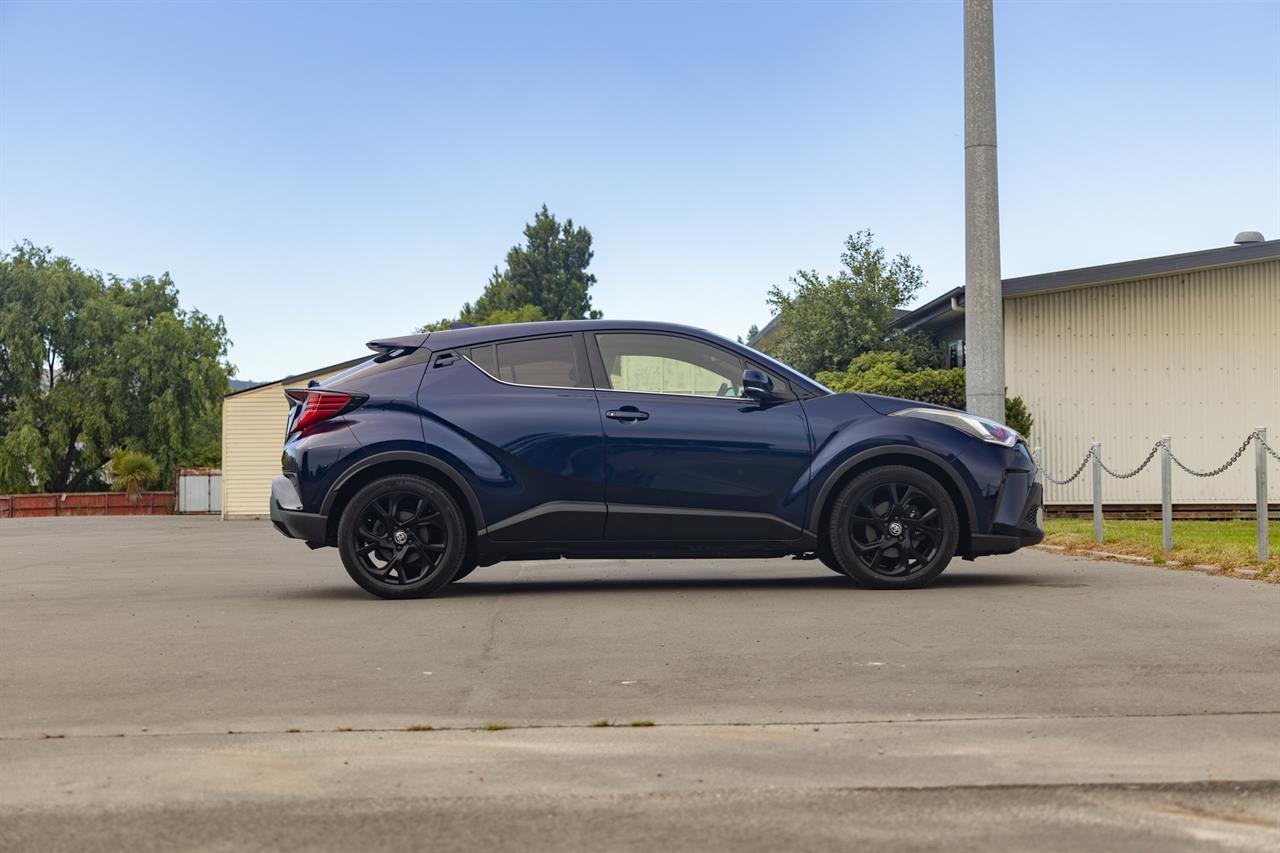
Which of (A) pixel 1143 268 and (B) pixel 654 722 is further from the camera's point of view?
(A) pixel 1143 268

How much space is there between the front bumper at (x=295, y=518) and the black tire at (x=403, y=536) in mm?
162

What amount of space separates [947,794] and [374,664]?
3169 mm

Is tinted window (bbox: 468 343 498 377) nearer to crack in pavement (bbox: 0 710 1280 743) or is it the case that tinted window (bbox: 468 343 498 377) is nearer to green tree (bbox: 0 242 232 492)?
crack in pavement (bbox: 0 710 1280 743)

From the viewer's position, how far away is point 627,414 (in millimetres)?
9375

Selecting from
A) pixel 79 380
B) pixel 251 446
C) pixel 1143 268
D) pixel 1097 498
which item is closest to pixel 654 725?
pixel 1097 498

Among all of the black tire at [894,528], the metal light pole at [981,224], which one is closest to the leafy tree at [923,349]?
the metal light pole at [981,224]

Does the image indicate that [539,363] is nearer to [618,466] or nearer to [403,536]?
[618,466]

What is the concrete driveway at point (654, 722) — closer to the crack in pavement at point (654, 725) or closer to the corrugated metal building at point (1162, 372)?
the crack in pavement at point (654, 725)

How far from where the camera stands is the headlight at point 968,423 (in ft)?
31.4

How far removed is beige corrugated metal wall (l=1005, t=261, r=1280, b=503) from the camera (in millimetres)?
24000

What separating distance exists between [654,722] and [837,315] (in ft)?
118

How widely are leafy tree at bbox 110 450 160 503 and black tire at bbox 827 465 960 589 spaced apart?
51.0m

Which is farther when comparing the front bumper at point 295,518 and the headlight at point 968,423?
the headlight at point 968,423

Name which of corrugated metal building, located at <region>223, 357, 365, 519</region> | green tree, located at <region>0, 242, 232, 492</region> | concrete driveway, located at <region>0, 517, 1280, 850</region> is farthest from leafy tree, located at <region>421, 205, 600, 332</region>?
concrete driveway, located at <region>0, 517, 1280, 850</region>
